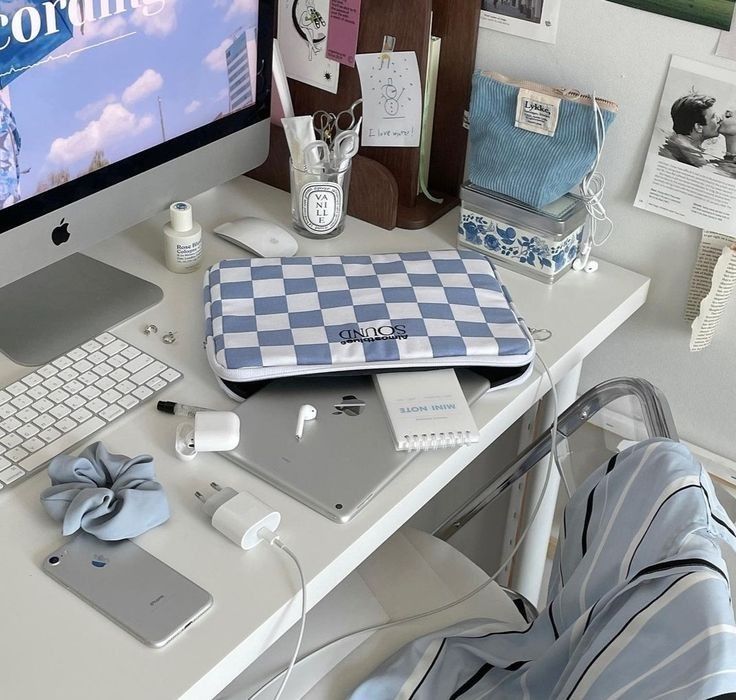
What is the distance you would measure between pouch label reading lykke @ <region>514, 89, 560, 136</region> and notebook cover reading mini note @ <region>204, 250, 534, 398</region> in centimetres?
18

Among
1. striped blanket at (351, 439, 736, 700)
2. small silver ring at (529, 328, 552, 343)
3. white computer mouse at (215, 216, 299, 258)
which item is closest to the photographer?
striped blanket at (351, 439, 736, 700)

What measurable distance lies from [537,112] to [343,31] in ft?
0.95

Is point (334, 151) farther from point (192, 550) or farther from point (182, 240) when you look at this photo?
point (192, 550)

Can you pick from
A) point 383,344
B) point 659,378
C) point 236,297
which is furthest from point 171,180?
point 659,378

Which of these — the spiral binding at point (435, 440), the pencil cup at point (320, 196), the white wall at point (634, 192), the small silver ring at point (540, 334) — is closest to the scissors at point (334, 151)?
the pencil cup at point (320, 196)

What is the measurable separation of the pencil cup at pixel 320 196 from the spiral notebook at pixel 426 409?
0.33 m

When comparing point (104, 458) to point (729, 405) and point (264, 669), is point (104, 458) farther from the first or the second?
point (729, 405)

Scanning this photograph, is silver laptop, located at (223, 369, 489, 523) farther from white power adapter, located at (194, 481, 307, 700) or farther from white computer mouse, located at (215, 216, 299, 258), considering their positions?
white computer mouse, located at (215, 216, 299, 258)

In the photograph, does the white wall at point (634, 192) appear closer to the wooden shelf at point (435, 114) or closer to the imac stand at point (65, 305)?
the wooden shelf at point (435, 114)

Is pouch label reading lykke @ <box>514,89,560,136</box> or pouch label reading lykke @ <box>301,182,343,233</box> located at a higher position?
pouch label reading lykke @ <box>514,89,560,136</box>

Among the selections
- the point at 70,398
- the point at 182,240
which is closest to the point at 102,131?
the point at 182,240

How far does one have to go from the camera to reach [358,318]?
1.00 m

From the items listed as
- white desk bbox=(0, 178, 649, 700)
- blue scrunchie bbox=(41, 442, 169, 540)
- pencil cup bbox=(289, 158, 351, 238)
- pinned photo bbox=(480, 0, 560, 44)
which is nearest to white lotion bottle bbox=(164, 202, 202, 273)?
white desk bbox=(0, 178, 649, 700)

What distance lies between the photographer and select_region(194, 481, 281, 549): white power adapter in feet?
2.63
